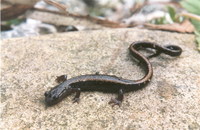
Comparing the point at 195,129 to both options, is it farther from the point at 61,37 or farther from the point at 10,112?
the point at 61,37

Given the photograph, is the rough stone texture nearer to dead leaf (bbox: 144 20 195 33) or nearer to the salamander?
the salamander

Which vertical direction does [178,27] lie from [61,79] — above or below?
above

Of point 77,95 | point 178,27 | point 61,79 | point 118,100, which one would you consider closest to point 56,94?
point 77,95

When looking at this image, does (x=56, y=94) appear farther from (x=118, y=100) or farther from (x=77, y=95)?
(x=118, y=100)

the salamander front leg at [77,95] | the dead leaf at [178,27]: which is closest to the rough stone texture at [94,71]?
the salamander front leg at [77,95]

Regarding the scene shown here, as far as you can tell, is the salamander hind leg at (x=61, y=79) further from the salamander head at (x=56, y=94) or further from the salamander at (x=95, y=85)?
the salamander head at (x=56, y=94)

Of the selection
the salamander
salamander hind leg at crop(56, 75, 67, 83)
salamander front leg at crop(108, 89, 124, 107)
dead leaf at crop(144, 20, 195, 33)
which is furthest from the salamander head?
dead leaf at crop(144, 20, 195, 33)
